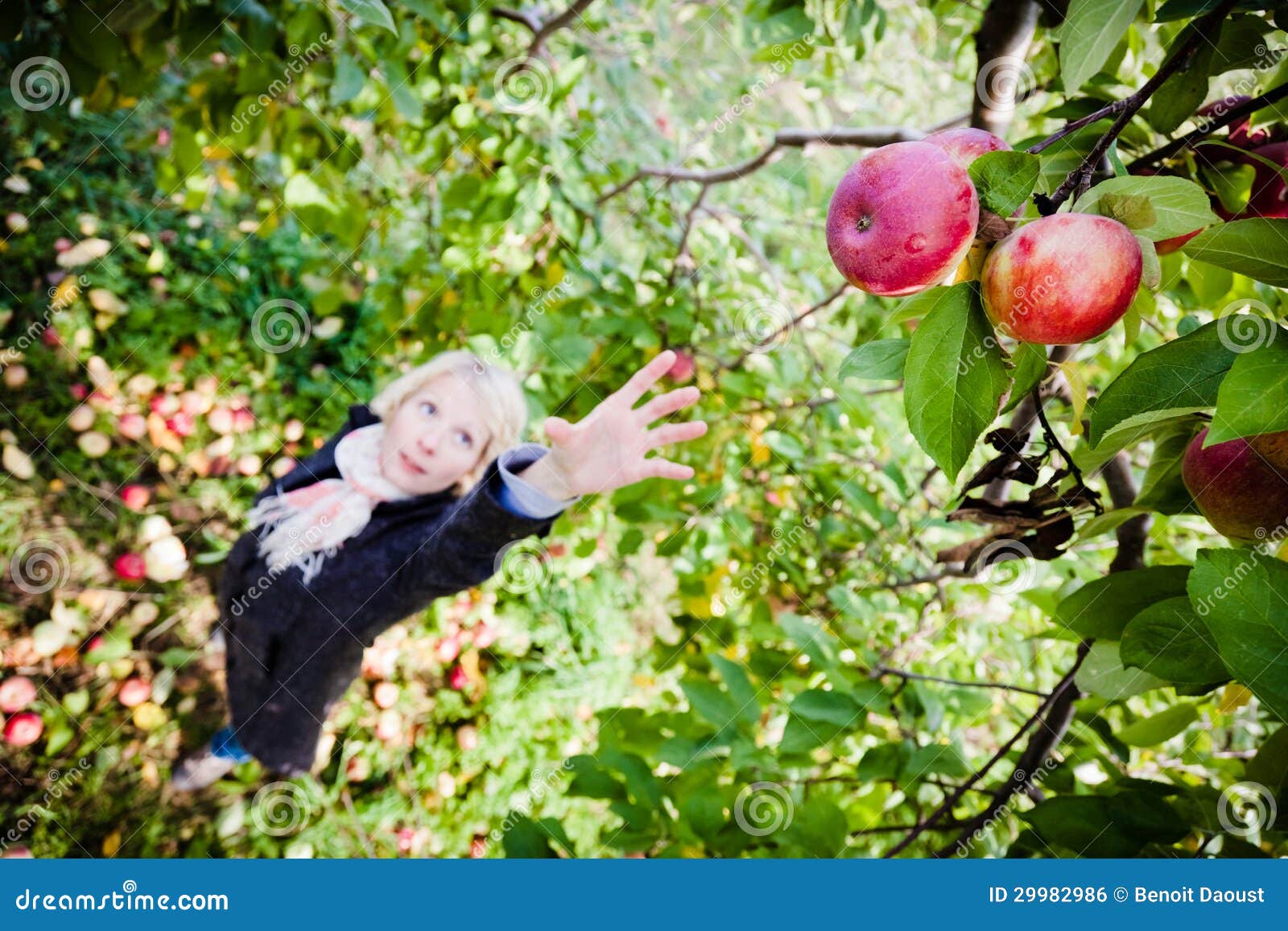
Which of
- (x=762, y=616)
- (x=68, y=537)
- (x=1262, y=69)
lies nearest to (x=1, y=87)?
(x=68, y=537)

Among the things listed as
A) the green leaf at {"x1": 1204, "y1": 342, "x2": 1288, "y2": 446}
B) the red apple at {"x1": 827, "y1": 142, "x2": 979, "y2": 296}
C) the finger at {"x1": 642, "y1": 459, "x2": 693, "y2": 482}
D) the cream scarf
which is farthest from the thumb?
the green leaf at {"x1": 1204, "y1": 342, "x2": 1288, "y2": 446}

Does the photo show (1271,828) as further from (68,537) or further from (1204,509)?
(68,537)

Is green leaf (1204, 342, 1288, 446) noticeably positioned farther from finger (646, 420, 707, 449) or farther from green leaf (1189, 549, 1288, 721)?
finger (646, 420, 707, 449)

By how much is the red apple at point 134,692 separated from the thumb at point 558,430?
1.41m

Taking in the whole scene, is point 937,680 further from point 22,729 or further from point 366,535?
point 22,729

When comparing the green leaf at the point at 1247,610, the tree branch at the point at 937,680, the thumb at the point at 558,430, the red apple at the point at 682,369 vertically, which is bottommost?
the tree branch at the point at 937,680

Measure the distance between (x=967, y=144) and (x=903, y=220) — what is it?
98 mm

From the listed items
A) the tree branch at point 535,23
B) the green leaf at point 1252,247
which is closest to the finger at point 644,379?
the green leaf at point 1252,247

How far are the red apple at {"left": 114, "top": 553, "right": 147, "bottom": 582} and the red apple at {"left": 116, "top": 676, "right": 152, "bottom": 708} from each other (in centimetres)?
24

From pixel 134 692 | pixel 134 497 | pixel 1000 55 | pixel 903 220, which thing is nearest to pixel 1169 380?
pixel 903 220

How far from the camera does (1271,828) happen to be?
18.6 inches

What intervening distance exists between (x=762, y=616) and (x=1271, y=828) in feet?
1.80

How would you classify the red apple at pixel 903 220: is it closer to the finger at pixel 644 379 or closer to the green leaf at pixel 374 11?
the green leaf at pixel 374 11

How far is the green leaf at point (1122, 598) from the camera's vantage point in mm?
499
